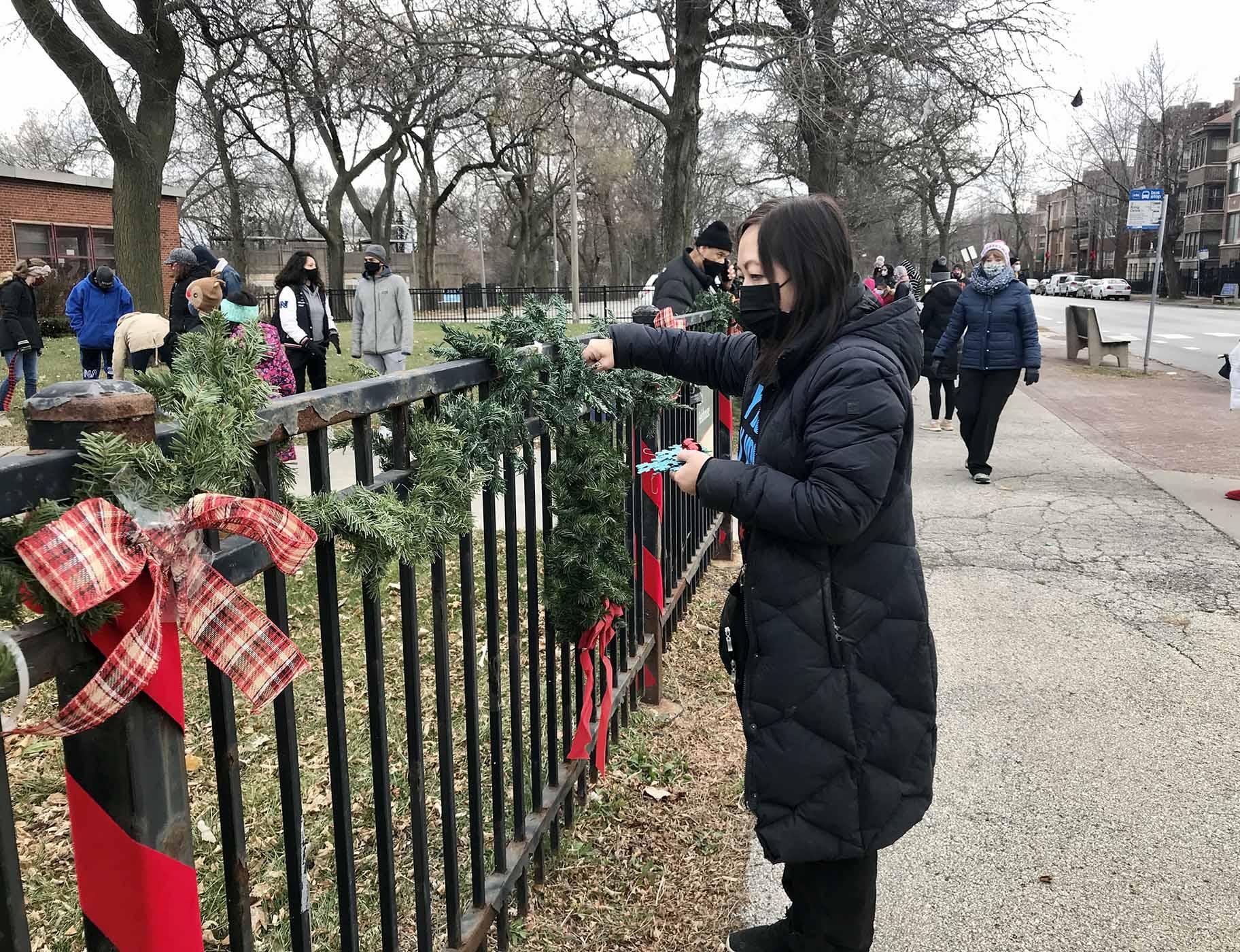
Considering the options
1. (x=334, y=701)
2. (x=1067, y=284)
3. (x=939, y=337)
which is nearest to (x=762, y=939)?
(x=334, y=701)

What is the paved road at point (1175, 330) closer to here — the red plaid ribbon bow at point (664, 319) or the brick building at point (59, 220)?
the red plaid ribbon bow at point (664, 319)

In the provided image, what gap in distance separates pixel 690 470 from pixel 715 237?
5.04 m

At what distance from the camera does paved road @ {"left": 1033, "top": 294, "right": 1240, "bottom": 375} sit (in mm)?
21312

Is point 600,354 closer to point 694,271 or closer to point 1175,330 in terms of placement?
point 694,271

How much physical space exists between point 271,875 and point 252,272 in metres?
55.2

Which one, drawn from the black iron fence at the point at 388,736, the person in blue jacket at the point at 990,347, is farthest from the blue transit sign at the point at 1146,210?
the black iron fence at the point at 388,736

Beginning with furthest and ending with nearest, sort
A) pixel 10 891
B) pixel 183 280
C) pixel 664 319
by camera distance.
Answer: pixel 183 280, pixel 664 319, pixel 10 891

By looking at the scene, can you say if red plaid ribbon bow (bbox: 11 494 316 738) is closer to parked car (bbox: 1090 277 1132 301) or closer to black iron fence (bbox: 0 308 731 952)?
black iron fence (bbox: 0 308 731 952)

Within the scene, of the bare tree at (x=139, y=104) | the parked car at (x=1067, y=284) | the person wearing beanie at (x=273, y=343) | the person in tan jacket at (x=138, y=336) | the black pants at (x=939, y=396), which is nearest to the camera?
the person wearing beanie at (x=273, y=343)

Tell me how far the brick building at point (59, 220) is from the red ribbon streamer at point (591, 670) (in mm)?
26831

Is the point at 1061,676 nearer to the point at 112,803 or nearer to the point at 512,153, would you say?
the point at 112,803

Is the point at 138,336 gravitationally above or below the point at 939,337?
above

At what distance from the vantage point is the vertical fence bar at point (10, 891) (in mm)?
1039

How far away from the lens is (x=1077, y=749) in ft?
12.1
